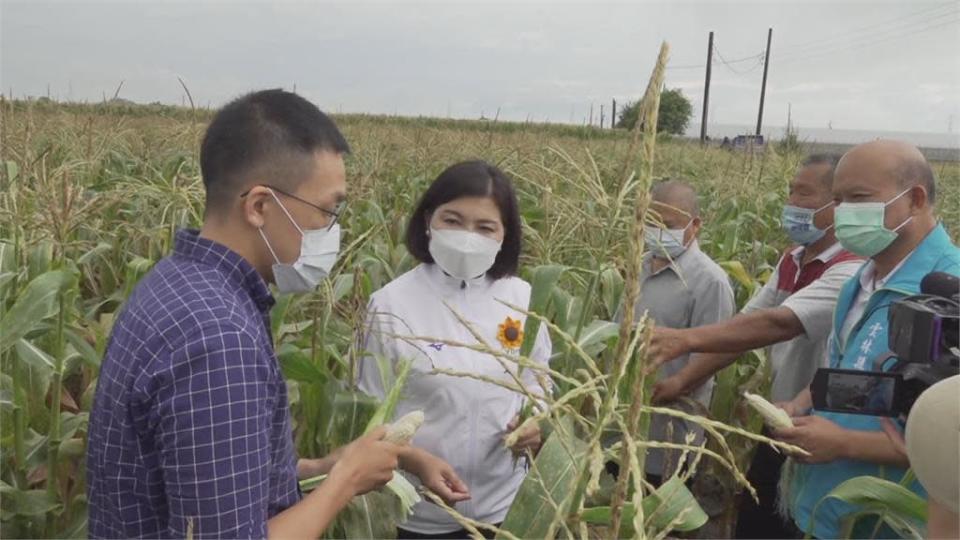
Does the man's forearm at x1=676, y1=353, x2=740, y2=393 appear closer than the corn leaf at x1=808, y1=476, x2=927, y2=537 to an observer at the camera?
No

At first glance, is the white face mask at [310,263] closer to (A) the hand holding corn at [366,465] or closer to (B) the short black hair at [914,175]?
(A) the hand holding corn at [366,465]

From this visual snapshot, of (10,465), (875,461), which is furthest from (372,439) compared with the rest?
(875,461)

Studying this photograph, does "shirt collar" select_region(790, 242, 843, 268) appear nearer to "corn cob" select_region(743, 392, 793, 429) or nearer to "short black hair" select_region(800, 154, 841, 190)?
"short black hair" select_region(800, 154, 841, 190)

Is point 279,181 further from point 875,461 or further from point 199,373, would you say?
point 875,461

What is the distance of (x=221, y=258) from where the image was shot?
4.49 ft

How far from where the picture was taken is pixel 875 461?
2.16 meters

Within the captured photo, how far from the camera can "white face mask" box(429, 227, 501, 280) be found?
231cm

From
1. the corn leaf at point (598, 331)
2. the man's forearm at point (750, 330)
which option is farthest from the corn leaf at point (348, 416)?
the man's forearm at point (750, 330)

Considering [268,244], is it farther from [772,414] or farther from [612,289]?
[612,289]

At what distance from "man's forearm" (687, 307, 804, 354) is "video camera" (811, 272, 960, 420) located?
613mm

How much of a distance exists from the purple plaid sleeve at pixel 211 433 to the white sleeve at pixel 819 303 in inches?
84.3

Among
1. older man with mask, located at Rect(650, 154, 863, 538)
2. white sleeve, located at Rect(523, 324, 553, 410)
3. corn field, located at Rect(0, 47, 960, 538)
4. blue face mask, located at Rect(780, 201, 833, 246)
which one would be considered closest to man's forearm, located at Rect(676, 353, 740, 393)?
older man with mask, located at Rect(650, 154, 863, 538)

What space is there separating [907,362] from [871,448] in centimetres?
35

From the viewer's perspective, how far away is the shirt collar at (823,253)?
2998mm
